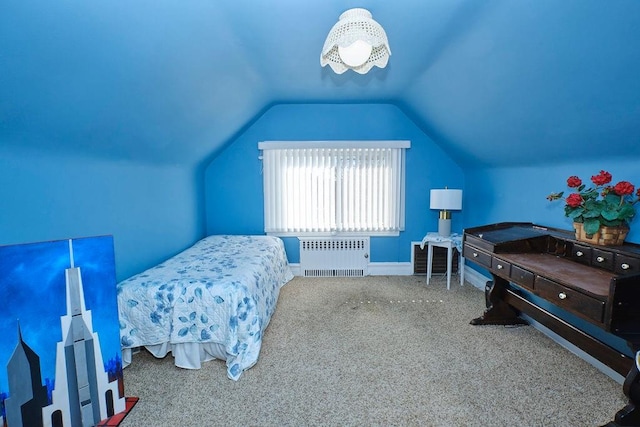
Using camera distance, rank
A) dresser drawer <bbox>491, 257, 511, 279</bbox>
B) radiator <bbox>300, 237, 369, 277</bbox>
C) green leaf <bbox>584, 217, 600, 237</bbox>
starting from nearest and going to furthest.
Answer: green leaf <bbox>584, 217, 600, 237</bbox> → dresser drawer <bbox>491, 257, 511, 279</bbox> → radiator <bbox>300, 237, 369, 277</bbox>

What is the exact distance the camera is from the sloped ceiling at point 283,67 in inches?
46.7

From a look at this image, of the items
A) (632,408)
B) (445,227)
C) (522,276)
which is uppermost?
(445,227)

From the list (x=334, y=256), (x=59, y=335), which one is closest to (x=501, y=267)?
(x=334, y=256)

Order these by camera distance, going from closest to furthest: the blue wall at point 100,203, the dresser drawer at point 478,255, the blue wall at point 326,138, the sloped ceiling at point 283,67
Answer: the sloped ceiling at point 283,67, the blue wall at point 100,203, the dresser drawer at point 478,255, the blue wall at point 326,138

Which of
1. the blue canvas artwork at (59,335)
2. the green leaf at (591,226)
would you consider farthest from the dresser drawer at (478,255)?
the blue canvas artwork at (59,335)

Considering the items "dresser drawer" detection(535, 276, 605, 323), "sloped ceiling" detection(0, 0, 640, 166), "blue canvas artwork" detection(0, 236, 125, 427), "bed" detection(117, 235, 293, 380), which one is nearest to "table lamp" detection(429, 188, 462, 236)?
"sloped ceiling" detection(0, 0, 640, 166)

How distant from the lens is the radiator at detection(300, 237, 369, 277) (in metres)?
3.75

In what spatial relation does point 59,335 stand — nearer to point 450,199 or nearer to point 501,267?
point 501,267

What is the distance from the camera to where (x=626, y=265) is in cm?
158

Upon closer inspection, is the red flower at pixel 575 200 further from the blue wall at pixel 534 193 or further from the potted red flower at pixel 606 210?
the blue wall at pixel 534 193

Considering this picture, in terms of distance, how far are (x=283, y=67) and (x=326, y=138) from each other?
1305 mm

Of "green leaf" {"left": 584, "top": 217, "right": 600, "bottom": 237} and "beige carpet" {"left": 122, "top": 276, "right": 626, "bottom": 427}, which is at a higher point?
"green leaf" {"left": 584, "top": 217, "right": 600, "bottom": 237}

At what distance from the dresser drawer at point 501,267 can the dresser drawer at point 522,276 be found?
42mm

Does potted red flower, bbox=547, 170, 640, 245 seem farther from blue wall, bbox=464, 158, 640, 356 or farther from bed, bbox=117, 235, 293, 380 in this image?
bed, bbox=117, 235, 293, 380
